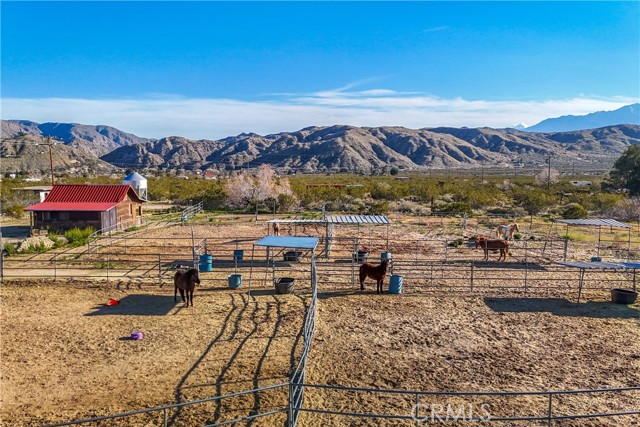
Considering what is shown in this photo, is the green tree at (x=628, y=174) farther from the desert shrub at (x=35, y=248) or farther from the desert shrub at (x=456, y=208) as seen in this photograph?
the desert shrub at (x=35, y=248)

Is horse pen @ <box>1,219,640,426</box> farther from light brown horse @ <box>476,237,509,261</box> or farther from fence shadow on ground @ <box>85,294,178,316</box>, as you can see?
light brown horse @ <box>476,237,509,261</box>

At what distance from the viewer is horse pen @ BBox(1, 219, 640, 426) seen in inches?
328

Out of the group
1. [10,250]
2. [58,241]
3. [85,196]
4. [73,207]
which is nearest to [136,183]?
[85,196]

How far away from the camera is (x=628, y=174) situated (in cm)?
5284

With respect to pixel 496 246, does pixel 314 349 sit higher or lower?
lower

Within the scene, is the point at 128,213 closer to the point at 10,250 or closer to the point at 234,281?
the point at 10,250

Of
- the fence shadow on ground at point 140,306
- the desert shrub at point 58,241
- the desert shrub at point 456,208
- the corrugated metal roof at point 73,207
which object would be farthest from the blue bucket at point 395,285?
the desert shrub at point 456,208

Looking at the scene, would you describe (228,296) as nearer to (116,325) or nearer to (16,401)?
(116,325)

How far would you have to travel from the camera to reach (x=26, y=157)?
412ft

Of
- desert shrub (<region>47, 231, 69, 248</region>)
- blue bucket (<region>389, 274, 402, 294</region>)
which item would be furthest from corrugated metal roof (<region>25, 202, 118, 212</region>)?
blue bucket (<region>389, 274, 402, 294</region>)

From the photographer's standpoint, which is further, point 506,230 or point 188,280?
point 506,230

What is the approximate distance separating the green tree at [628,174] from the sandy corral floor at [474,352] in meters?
43.2

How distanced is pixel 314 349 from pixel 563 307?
8721 millimetres

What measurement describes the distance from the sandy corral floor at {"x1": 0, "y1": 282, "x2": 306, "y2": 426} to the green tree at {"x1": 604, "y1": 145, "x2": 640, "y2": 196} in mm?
49761
